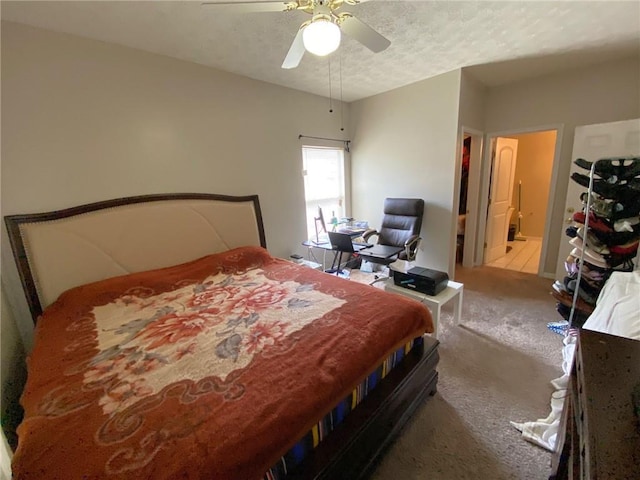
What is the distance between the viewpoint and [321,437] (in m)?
1.13

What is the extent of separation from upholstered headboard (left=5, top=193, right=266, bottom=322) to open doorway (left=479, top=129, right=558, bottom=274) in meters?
3.58

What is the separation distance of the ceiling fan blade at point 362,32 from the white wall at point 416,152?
6.15ft

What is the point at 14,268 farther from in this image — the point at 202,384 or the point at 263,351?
the point at 263,351

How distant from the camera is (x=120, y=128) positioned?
2.17 m

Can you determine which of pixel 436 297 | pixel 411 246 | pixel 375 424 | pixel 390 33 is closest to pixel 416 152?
pixel 411 246

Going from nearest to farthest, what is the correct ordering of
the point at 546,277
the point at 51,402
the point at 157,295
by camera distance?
1. the point at 51,402
2. the point at 157,295
3. the point at 546,277

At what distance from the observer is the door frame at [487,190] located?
3.31 m

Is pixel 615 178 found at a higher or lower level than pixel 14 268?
higher

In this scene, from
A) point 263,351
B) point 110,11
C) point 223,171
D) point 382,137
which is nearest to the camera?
point 263,351

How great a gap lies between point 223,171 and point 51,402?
221 cm

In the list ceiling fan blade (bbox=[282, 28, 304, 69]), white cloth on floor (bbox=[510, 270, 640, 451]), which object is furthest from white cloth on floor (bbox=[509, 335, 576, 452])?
ceiling fan blade (bbox=[282, 28, 304, 69])

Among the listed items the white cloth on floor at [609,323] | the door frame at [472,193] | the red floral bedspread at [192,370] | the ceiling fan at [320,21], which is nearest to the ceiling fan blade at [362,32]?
the ceiling fan at [320,21]

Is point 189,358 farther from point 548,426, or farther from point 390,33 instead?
point 390,33

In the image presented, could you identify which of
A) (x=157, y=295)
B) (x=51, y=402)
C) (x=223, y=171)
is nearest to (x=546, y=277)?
(x=223, y=171)
